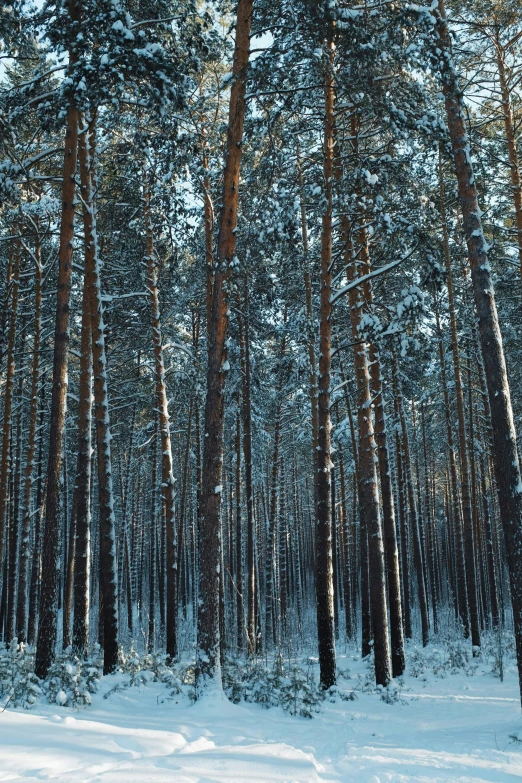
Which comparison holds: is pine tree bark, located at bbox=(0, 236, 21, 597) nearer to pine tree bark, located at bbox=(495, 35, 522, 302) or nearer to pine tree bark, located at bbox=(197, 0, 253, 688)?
pine tree bark, located at bbox=(197, 0, 253, 688)

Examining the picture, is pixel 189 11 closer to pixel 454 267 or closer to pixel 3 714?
pixel 3 714

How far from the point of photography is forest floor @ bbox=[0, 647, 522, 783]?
4.52 m

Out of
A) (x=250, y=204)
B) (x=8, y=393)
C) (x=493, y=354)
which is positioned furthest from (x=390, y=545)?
(x=8, y=393)

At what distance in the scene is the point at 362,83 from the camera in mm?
8766

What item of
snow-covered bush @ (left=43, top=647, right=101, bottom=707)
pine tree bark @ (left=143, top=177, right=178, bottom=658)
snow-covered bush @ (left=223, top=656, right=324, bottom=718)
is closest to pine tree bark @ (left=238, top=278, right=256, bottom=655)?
pine tree bark @ (left=143, top=177, right=178, bottom=658)

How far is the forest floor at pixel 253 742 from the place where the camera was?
452 centimetres

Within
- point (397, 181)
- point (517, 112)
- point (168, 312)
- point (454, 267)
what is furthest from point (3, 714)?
point (454, 267)

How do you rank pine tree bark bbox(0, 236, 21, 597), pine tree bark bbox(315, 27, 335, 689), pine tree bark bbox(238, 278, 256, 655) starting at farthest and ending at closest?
pine tree bark bbox(238, 278, 256, 655), pine tree bark bbox(0, 236, 21, 597), pine tree bark bbox(315, 27, 335, 689)

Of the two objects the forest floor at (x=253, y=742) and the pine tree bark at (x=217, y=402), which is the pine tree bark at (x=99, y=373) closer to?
the forest floor at (x=253, y=742)

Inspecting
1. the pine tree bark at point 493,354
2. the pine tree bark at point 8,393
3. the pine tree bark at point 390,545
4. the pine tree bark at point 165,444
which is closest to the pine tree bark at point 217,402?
the pine tree bark at point 493,354

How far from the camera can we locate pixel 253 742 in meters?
5.68

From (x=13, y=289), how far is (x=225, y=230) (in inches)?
357

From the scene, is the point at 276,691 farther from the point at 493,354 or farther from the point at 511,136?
the point at 511,136

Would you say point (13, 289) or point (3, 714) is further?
point (13, 289)
